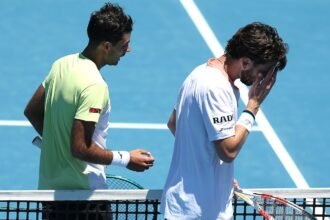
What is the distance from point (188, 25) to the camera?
13.0 meters

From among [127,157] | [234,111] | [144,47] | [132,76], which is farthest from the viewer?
[144,47]

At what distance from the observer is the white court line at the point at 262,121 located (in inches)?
389

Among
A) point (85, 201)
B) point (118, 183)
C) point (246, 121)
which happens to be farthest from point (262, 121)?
point (246, 121)

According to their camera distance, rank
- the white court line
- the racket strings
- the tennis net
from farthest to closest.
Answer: the white court line
the tennis net
the racket strings

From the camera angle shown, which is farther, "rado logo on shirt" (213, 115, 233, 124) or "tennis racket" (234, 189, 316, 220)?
"tennis racket" (234, 189, 316, 220)

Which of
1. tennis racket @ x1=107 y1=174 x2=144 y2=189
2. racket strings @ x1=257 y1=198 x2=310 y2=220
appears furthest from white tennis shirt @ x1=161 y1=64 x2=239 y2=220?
tennis racket @ x1=107 y1=174 x2=144 y2=189

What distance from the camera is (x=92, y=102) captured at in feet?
17.9

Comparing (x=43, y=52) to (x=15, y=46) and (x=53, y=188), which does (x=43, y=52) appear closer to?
(x=15, y=46)

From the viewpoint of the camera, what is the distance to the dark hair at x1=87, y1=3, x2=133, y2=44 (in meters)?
5.66

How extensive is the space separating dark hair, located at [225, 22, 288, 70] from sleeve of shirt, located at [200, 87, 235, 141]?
0.23 metres

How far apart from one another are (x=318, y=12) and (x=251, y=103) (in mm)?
8263

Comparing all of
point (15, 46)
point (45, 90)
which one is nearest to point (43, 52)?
point (15, 46)

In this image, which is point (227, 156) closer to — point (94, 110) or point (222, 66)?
point (222, 66)

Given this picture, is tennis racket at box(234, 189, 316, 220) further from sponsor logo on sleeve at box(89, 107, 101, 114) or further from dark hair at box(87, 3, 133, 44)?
dark hair at box(87, 3, 133, 44)
